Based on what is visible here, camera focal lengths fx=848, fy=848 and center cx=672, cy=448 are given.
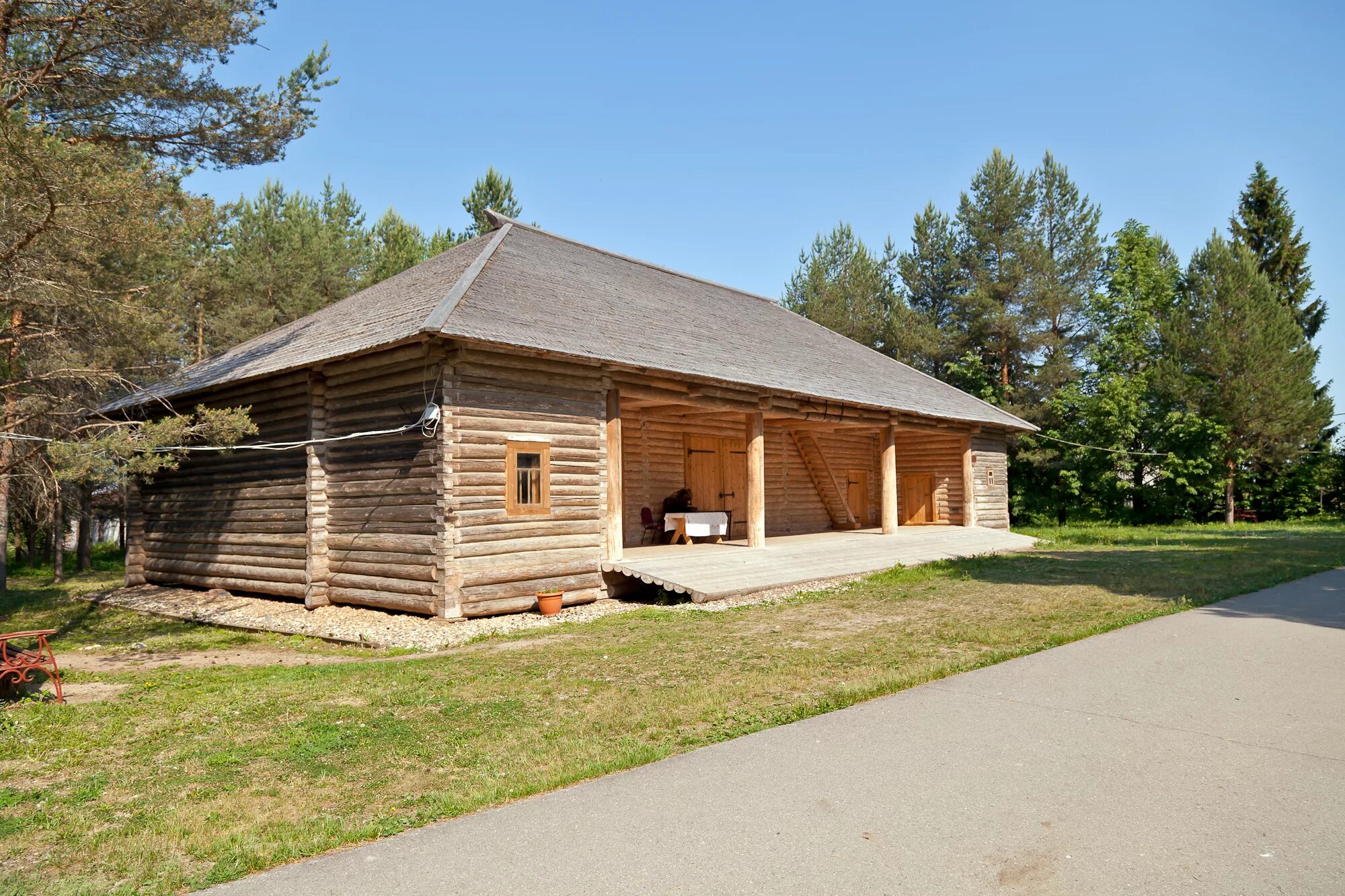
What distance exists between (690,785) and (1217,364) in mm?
36339

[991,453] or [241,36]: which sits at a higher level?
[241,36]

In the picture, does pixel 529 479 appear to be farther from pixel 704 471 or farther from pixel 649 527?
pixel 704 471

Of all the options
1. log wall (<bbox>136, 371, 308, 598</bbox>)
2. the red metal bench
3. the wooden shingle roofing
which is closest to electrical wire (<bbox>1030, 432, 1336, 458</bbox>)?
the wooden shingle roofing

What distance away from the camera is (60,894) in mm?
3857

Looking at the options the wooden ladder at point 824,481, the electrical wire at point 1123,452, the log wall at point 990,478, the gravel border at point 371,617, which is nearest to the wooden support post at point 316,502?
the gravel border at point 371,617

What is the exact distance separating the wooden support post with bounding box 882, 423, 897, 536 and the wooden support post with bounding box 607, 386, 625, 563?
9.91 metres

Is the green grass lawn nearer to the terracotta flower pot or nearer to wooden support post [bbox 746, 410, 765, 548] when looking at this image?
the terracotta flower pot

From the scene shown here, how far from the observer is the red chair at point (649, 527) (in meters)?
19.0

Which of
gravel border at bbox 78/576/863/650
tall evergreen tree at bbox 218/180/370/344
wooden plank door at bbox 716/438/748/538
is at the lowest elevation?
gravel border at bbox 78/576/863/650

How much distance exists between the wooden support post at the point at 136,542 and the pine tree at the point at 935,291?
31647 millimetres

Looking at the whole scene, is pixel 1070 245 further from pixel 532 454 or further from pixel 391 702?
pixel 391 702

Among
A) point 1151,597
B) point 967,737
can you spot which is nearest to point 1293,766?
point 967,737

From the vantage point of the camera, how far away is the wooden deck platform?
13719mm

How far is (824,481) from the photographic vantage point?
25109 millimetres
